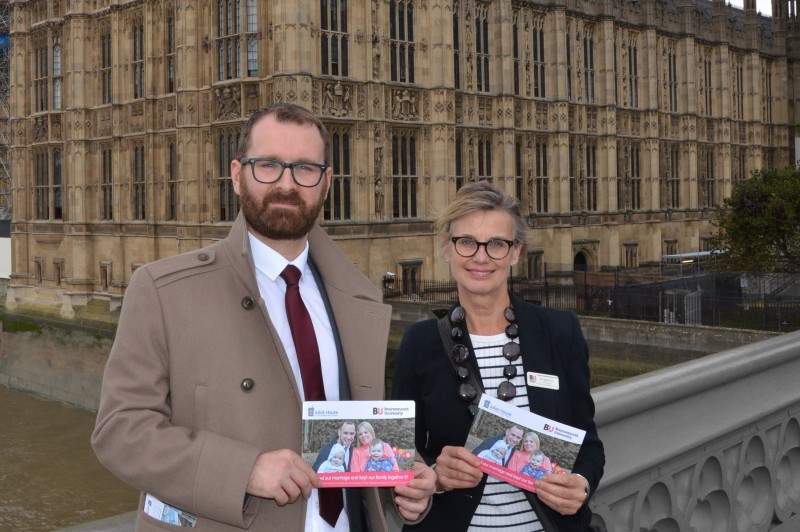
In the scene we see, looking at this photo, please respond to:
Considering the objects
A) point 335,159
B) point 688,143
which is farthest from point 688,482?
point 688,143

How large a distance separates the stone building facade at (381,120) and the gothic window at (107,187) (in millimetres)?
68

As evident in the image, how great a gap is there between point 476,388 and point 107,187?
28.3 metres

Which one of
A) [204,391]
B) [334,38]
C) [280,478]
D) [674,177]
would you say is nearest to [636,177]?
[674,177]

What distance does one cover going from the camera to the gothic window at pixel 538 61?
30269 millimetres

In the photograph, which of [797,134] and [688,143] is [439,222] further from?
[797,134]

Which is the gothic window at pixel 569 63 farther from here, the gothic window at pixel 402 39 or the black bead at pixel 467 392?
the black bead at pixel 467 392

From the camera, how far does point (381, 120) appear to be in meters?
24.2

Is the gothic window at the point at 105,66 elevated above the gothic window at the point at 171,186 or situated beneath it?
elevated above

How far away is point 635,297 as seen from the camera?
21.0 meters

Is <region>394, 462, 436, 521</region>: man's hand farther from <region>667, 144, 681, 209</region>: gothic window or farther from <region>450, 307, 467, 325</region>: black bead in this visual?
<region>667, 144, 681, 209</region>: gothic window

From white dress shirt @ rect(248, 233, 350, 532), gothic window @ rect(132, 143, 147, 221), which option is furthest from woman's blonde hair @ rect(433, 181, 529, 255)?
gothic window @ rect(132, 143, 147, 221)

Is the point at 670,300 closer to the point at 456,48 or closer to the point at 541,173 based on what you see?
the point at 456,48

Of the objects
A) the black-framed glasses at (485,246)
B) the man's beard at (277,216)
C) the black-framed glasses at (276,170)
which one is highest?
the black-framed glasses at (276,170)

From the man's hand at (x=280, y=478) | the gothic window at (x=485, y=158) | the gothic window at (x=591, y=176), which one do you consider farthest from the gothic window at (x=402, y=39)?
the man's hand at (x=280, y=478)
